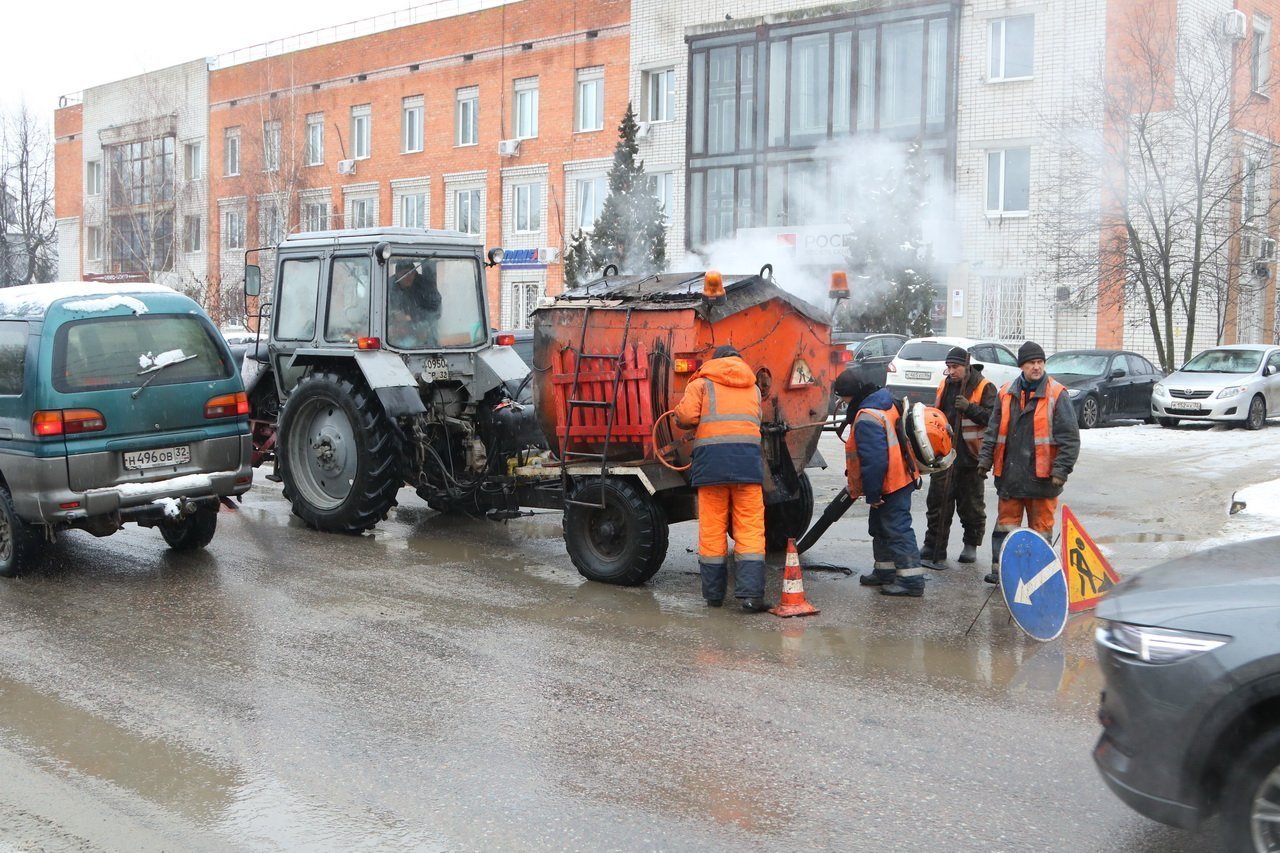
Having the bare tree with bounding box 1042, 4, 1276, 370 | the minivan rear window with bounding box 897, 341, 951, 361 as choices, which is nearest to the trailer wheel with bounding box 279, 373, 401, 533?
the minivan rear window with bounding box 897, 341, 951, 361

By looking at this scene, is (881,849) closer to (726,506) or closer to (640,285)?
(726,506)

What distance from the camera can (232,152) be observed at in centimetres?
4478

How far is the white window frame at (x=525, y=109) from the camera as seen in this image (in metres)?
36.7

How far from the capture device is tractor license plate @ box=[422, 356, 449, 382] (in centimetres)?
1029

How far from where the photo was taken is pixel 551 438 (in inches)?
353

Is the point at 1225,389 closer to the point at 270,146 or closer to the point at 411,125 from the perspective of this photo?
the point at 411,125

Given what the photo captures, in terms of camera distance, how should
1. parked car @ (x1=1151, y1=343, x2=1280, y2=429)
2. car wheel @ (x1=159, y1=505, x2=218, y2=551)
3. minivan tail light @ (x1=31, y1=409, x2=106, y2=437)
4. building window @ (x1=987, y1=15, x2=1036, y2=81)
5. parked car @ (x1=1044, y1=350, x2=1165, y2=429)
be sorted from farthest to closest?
building window @ (x1=987, y1=15, x2=1036, y2=81)
parked car @ (x1=1044, y1=350, x2=1165, y2=429)
parked car @ (x1=1151, y1=343, x2=1280, y2=429)
car wheel @ (x1=159, y1=505, x2=218, y2=551)
minivan tail light @ (x1=31, y1=409, x2=106, y2=437)

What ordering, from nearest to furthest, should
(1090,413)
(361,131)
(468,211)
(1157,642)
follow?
(1157,642), (1090,413), (468,211), (361,131)

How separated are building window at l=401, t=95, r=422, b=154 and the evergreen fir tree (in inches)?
433

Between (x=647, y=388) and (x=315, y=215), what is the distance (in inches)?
1416

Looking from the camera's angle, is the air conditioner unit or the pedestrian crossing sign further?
the air conditioner unit

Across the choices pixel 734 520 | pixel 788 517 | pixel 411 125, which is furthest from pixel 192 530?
pixel 411 125

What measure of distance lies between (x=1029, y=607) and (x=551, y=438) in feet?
11.6

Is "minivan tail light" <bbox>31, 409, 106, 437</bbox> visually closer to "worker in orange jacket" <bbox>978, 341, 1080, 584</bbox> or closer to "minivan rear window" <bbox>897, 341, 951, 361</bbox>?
"worker in orange jacket" <bbox>978, 341, 1080, 584</bbox>
